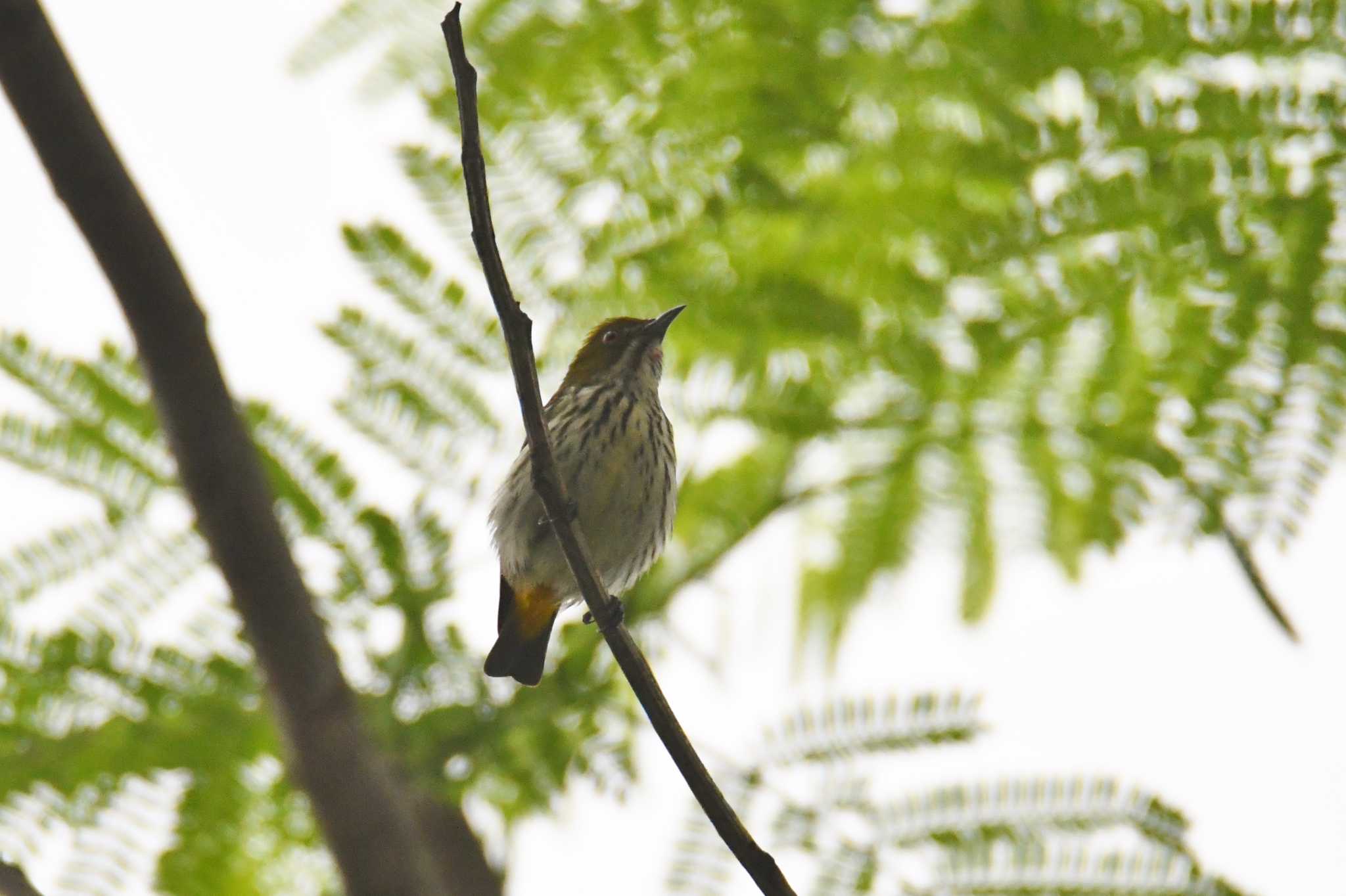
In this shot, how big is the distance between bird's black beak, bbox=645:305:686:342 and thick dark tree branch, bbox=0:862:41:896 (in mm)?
2099

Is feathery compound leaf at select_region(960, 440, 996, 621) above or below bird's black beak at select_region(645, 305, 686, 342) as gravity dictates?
below

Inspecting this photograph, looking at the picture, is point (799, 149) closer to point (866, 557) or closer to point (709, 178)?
point (709, 178)

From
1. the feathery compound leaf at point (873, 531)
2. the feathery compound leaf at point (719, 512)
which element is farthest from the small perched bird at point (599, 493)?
the feathery compound leaf at point (873, 531)

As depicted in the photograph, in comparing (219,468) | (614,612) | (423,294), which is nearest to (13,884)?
(219,468)

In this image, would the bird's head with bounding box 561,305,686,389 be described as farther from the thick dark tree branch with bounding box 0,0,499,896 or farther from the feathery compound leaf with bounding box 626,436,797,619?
the thick dark tree branch with bounding box 0,0,499,896

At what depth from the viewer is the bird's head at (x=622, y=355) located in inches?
152

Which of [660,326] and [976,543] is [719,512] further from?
[976,543]

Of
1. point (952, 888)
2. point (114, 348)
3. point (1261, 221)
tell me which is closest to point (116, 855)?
point (114, 348)

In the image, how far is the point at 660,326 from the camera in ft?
12.4

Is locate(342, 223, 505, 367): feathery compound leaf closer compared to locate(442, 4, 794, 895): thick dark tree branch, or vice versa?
locate(442, 4, 794, 895): thick dark tree branch

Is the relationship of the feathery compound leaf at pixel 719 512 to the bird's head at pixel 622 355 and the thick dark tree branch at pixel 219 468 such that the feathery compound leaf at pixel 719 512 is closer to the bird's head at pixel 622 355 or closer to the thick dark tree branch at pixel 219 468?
the bird's head at pixel 622 355

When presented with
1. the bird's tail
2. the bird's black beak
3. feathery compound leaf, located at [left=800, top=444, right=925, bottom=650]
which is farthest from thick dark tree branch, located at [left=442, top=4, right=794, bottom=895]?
feathery compound leaf, located at [left=800, top=444, right=925, bottom=650]

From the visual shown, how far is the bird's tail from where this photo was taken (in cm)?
355

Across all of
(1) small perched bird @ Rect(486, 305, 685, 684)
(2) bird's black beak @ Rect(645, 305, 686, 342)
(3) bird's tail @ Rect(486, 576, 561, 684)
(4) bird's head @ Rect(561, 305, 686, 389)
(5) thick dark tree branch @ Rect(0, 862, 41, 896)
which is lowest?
(5) thick dark tree branch @ Rect(0, 862, 41, 896)
